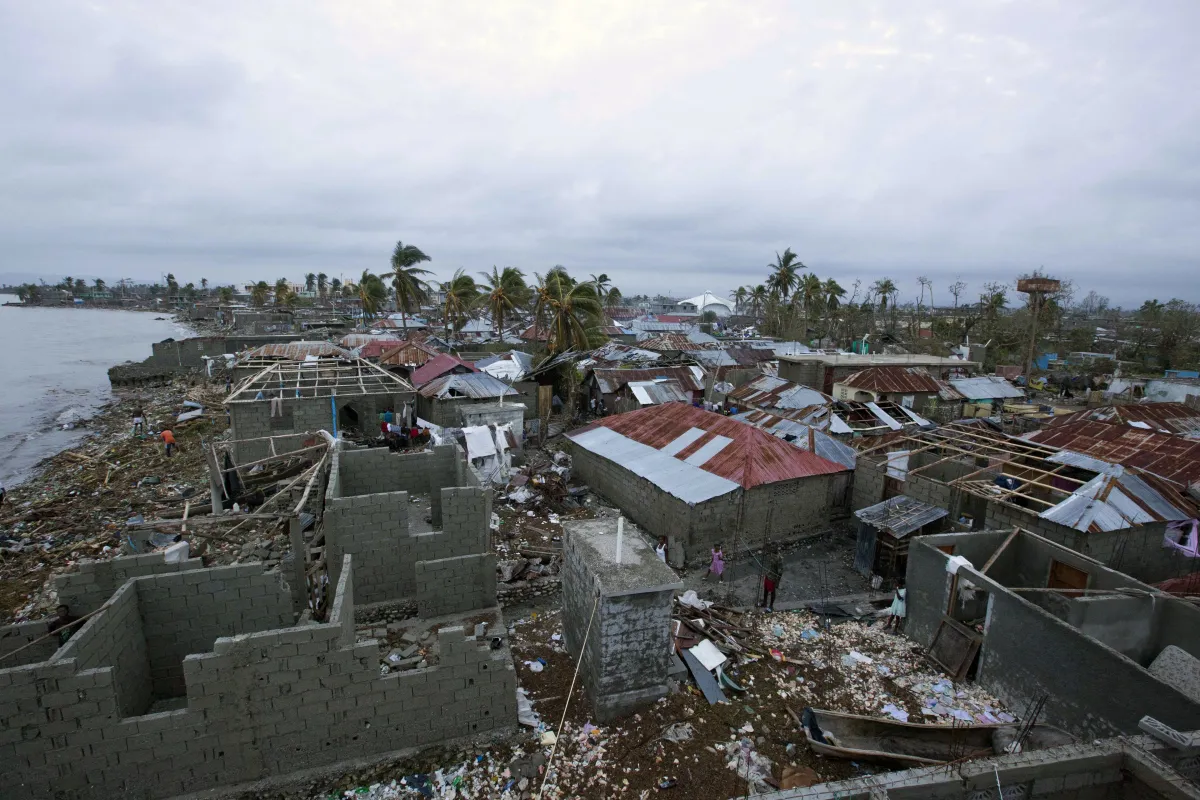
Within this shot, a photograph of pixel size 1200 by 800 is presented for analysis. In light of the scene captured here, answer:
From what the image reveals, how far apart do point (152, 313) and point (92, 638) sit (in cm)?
19789

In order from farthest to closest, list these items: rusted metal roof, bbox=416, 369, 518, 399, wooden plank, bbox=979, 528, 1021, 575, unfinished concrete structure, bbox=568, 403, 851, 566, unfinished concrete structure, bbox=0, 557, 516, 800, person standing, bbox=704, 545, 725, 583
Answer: rusted metal roof, bbox=416, 369, 518, 399
unfinished concrete structure, bbox=568, 403, 851, 566
person standing, bbox=704, 545, 725, 583
wooden plank, bbox=979, 528, 1021, 575
unfinished concrete structure, bbox=0, 557, 516, 800

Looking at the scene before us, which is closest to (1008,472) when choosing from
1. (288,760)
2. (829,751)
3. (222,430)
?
(829,751)

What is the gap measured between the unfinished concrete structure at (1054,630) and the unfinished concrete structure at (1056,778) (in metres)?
1.77

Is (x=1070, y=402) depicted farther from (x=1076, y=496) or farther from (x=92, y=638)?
(x=92, y=638)

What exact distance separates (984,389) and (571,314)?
78.2 ft

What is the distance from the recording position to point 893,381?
97.0 feet

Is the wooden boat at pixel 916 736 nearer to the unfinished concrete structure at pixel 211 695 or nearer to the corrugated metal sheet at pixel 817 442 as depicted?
the unfinished concrete structure at pixel 211 695

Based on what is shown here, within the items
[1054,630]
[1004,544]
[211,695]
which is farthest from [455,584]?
[1004,544]

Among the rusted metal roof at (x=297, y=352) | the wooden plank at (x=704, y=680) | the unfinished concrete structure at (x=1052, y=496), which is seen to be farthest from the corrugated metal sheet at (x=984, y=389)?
the rusted metal roof at (x=297, y=352)

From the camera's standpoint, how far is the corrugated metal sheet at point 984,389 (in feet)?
103

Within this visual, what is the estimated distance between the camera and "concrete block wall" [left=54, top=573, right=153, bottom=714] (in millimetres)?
6176

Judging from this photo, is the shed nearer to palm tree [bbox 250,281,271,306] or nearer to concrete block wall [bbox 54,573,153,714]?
concrete block wall [bbox 54,573,153,714]

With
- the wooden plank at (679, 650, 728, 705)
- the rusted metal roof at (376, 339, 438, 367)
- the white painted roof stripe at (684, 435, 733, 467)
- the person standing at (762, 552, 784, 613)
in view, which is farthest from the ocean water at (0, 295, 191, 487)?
the person standing at (762, 552, 784, 613)

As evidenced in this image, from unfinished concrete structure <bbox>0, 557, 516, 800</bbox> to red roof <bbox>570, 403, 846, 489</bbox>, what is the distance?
9609 millimetres
